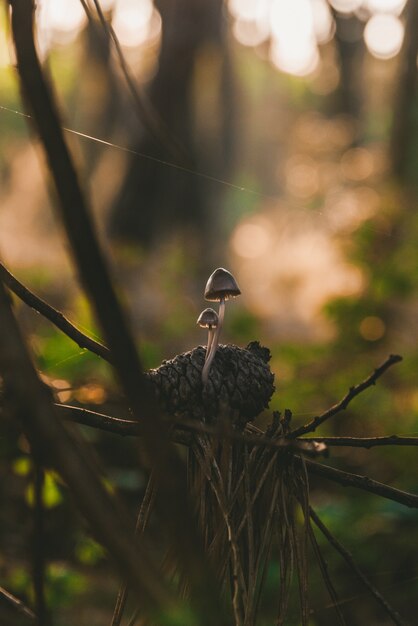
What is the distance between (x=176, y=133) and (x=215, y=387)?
23.7 ft

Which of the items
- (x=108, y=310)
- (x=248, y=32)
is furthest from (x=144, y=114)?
(x=248, y=32)

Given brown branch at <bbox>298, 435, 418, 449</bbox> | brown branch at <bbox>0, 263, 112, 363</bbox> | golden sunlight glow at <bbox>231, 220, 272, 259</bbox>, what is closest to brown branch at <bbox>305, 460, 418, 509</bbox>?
brown branch at <bbox>298, 435, 418, 449</bbox>

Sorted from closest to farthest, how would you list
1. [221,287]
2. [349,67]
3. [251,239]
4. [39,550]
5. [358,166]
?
[39,550], [221,287], [358,166], [251,239], [349,67]

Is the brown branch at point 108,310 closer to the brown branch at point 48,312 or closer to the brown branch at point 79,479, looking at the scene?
the brown branch at point 79,479

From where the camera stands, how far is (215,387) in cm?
75

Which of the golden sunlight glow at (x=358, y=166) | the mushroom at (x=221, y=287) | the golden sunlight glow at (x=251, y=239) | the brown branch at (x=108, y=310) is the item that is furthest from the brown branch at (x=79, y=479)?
the golden sunlight glow at (x=251, y=239)

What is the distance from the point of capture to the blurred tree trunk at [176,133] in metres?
7.69

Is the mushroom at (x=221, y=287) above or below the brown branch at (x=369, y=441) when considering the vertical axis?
above

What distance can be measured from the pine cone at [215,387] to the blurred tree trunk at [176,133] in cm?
641

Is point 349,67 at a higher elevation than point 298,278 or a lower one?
higher

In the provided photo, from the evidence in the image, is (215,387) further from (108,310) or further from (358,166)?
(358,166)

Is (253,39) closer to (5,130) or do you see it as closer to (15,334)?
(5,130)

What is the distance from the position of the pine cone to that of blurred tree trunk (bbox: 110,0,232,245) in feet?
21.0

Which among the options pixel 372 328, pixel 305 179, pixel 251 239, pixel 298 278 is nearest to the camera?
pixel 372 328
